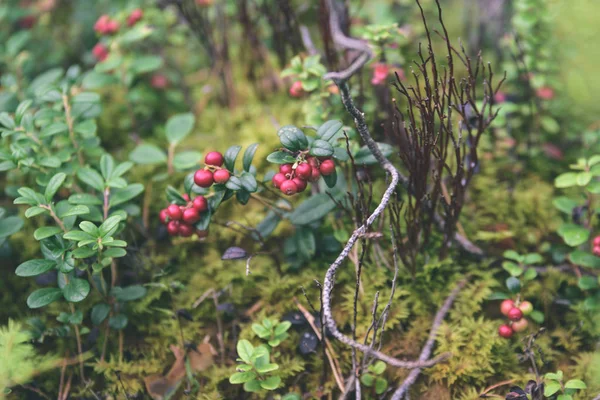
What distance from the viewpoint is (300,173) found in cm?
182

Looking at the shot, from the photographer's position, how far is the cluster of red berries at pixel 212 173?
1.91m

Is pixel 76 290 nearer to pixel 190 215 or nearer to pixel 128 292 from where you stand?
pixel 128 292

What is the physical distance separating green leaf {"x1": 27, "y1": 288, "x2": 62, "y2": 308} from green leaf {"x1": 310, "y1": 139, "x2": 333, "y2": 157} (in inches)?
46.5

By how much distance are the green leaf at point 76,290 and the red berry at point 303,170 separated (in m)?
0.96

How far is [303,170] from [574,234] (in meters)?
1.25

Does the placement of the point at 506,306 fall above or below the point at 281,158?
below

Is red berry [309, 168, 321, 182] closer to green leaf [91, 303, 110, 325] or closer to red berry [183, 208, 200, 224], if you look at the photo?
red berry [183, 208, 200, 224]

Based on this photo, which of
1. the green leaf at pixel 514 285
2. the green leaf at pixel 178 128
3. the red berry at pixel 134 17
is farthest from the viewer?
the red berry at pixel 134 17

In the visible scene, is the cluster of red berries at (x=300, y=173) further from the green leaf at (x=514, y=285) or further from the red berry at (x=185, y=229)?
the green leaf at (x=514, y=285)

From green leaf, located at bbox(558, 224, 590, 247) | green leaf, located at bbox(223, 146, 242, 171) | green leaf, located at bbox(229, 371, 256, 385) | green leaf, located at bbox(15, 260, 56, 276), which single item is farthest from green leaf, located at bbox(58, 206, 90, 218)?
green leaf, located at bbox(558, 224, 590, 247)

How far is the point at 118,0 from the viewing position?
3.44 m

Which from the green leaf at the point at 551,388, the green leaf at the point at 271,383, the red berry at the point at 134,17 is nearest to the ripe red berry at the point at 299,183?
the green leaf at the point at 271,383

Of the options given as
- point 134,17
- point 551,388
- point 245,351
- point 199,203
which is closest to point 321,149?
point 199,203

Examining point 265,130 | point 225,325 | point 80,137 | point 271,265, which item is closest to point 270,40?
point 265,130
